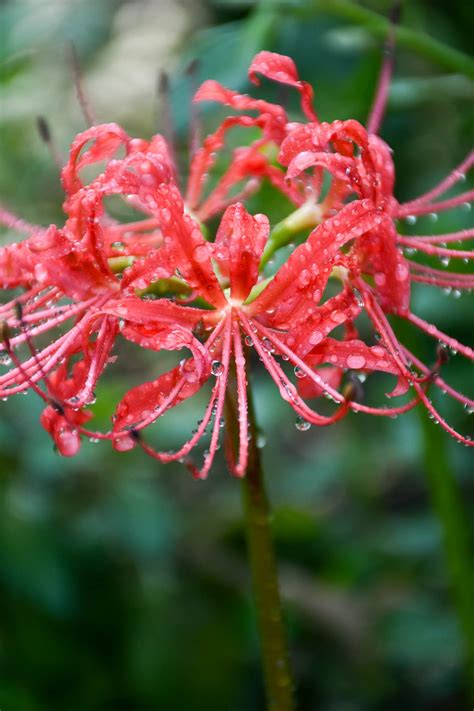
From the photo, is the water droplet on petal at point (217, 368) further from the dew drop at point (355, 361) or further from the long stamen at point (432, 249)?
the long stamen at point (432, 249)

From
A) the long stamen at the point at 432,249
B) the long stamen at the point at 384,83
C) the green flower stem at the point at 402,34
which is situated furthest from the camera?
the green flower stem at the point at 402,34

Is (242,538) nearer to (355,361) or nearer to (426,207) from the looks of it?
(426,207)

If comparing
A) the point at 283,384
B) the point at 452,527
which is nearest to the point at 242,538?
the point at 452,527

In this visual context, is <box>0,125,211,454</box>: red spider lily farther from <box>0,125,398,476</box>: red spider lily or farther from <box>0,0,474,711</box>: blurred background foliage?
<box>0,0,474,711</box>: blurred background foliage

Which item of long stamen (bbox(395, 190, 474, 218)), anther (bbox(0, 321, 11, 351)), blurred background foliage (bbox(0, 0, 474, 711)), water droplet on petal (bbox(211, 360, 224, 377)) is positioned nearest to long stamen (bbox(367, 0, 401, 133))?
long stamen (bbox(395, 190, 474, 218))

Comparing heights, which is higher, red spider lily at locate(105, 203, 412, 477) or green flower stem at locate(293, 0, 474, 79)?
green flower stem at locate(293, 0, 474, 79)

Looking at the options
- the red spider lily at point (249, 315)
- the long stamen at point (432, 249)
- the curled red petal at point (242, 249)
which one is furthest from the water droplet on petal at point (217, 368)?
the long stamen at point (432, 249)
